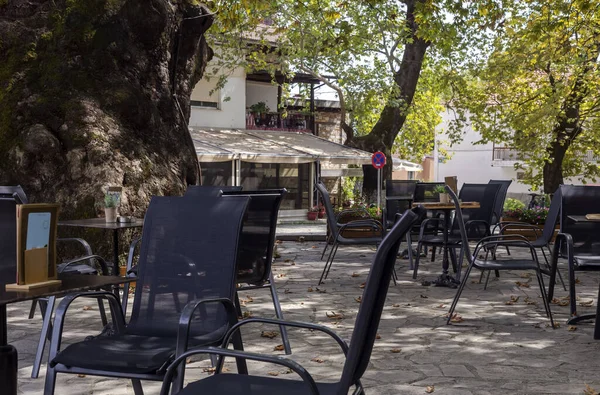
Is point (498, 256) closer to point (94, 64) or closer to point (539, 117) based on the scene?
point (94, 64)

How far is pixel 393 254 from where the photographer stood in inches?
102

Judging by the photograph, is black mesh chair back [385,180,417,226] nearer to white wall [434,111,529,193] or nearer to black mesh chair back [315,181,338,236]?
black mesh chair back [315,181,338,236]

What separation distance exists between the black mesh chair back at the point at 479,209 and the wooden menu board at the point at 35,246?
7.16 metres

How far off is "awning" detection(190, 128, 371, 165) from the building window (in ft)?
3.29

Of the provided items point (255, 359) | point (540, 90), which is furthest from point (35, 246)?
point (540, 90)

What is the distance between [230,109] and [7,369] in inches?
1058

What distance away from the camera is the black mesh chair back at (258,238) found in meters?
5.49

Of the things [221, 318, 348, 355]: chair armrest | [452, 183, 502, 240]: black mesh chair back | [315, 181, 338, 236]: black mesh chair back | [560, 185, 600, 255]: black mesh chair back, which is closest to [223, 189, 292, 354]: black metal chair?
[221, 318, 348, 355]: chair armrest

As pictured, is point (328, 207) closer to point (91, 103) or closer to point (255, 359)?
point (91, 103)

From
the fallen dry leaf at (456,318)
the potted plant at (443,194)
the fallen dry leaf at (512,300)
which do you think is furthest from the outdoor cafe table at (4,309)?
the potted plant at (443,194)

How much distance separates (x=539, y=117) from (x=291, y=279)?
47.3ft

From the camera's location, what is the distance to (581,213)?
24.3 feet

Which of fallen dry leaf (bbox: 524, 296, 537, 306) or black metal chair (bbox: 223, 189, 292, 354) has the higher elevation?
black metal chair (bbox: 223, 189, 292, 354)

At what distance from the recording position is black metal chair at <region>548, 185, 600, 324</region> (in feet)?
22.4
